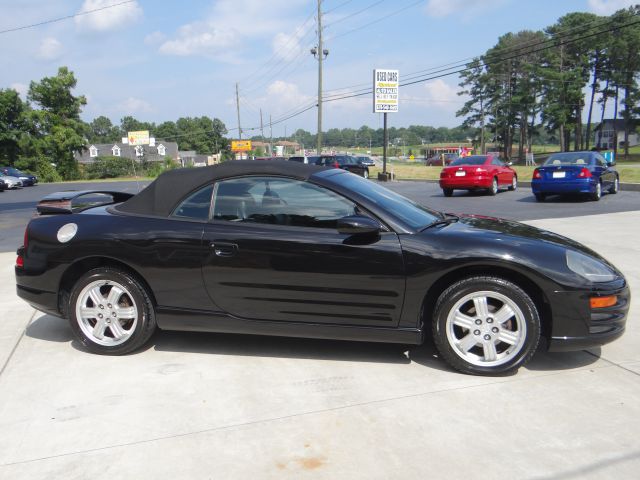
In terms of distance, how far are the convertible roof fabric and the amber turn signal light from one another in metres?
2.06

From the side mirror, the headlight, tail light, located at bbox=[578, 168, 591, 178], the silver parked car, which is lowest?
the silver parked car

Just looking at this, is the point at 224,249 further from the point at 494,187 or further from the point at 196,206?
the point at 494,187

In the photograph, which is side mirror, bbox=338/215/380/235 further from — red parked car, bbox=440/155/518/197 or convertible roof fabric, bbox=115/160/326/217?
red parked car, bbox=440/155/518/197

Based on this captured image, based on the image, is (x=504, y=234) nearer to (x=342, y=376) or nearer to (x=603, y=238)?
(x=342, y=376)

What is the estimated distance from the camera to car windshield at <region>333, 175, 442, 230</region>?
3.79 m

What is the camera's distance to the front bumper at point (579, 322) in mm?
3369

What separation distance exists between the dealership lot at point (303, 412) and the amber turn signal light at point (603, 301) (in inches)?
19.0

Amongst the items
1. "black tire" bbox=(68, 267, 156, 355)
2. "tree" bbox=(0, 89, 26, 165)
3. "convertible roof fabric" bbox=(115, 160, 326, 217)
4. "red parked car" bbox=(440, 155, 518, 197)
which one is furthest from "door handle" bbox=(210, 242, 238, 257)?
"tree" bbox=(0, 89, 26, 165)

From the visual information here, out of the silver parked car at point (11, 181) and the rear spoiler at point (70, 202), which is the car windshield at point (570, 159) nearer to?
the rear spoiler at point (70, 202)

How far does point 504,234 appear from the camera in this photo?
12.2ft

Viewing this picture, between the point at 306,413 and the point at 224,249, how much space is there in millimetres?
1286

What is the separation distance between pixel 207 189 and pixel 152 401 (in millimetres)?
1543

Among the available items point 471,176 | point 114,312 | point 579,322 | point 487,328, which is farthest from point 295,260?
point 471,176

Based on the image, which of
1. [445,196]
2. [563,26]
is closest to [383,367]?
[445,196]
